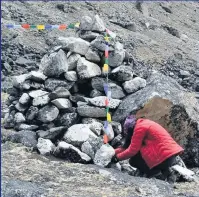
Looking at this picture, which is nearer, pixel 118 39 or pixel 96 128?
pixel 96 128

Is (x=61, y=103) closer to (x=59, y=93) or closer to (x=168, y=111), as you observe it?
(x=59, y=93)

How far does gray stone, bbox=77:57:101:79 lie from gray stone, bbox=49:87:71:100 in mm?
400

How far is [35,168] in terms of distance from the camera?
5703mm

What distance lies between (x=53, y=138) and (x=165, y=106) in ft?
6.01

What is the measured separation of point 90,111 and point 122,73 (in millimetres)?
902

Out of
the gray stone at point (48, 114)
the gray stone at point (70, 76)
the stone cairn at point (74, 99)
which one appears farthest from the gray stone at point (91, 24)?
the gray stone at point (48, 114)

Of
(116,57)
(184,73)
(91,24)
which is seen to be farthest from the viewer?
(184,73)

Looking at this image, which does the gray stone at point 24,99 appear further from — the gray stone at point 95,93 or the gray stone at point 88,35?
the gray stone at point 88,35

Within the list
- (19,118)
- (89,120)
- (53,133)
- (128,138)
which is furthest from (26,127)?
(128,138)

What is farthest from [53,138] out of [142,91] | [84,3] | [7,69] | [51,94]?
[84,3]

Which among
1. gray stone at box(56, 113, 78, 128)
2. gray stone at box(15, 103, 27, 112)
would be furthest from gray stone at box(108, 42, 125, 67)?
gray stone at box(15, 103, 27, 112)

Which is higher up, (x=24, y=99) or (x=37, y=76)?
(x=37, y=76)

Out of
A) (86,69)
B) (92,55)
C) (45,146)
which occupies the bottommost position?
(45,146)

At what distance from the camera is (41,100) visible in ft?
22.7
